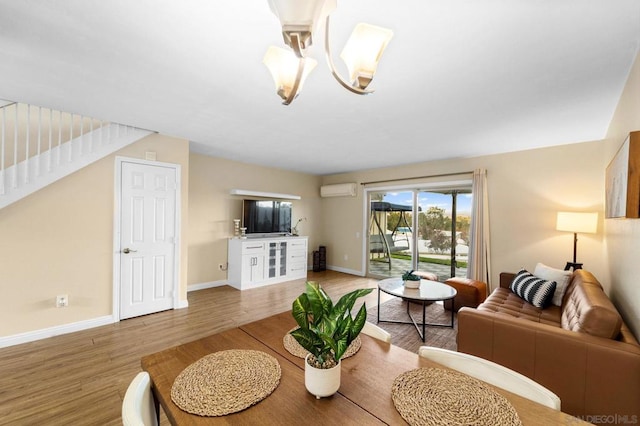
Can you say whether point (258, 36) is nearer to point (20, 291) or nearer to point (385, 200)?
point (20, 291)

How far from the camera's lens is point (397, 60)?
5.88ft

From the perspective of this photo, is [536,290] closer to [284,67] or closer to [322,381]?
[322,381]

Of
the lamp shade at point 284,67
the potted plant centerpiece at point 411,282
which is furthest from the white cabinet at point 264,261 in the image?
the lamp shade at point 284,67

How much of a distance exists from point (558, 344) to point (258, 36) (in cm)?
281

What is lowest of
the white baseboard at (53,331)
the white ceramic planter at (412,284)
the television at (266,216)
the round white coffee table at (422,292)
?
the white baseboard at (53,331)

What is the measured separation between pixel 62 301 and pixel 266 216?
3191 mm

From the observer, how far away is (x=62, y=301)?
9.41 ft

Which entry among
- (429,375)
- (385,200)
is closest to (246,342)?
(429,375)

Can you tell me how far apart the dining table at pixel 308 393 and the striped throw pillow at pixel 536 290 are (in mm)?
2436

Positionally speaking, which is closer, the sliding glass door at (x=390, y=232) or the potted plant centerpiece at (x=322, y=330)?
the potted plant centerpiece at (x=322, y=330)

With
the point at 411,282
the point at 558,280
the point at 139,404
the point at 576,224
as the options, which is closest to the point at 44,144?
the point at 139,404

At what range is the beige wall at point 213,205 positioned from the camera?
464 centimetres

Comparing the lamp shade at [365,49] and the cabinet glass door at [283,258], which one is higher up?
the lamp shade at [365,49]

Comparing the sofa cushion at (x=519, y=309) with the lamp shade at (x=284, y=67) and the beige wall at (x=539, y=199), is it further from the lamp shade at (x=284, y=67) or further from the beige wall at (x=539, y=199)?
the lamp shade at (x=284, y=67)
